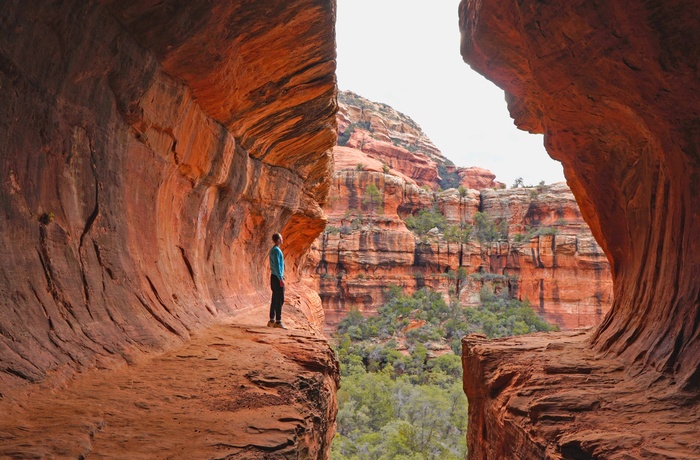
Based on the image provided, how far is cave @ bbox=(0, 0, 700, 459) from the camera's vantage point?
10.2ft

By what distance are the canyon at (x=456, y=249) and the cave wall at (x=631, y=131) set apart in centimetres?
3337

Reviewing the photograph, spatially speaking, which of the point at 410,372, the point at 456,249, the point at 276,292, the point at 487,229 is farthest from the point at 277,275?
the point at 487,229

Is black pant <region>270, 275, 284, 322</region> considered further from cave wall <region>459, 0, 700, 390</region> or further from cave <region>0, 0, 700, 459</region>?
cave wall <region>459, 0, 700, 390</region>

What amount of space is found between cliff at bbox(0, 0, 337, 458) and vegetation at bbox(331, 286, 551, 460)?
9.10 m

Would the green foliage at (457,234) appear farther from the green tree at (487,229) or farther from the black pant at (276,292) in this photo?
the black pant at (276,292)

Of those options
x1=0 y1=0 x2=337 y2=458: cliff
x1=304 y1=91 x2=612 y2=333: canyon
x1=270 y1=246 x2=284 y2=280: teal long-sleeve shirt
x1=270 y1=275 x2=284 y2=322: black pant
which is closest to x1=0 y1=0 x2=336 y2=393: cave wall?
x1=0 y1=0 x2=337 y2=458: cliff

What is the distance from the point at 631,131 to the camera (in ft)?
17.3

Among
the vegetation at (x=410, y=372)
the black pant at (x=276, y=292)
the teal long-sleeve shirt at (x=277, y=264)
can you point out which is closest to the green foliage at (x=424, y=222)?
the vegetation at (x=410, y=372)

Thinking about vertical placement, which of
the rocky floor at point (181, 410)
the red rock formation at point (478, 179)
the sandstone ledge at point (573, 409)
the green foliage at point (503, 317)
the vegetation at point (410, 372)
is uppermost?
the red rock formation at point (478, 179)

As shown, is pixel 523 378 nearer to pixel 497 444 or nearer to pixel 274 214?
pixel 497 444

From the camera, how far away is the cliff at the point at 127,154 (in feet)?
10.7

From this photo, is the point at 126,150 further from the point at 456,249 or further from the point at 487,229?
the point at 487,229

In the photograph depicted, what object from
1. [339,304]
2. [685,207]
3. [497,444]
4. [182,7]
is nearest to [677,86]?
[685,207]

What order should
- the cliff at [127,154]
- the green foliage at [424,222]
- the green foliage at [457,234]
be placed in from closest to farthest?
the cliff at [127,154] → the green foliage at [457,234] → the green foliage at [424,222]
